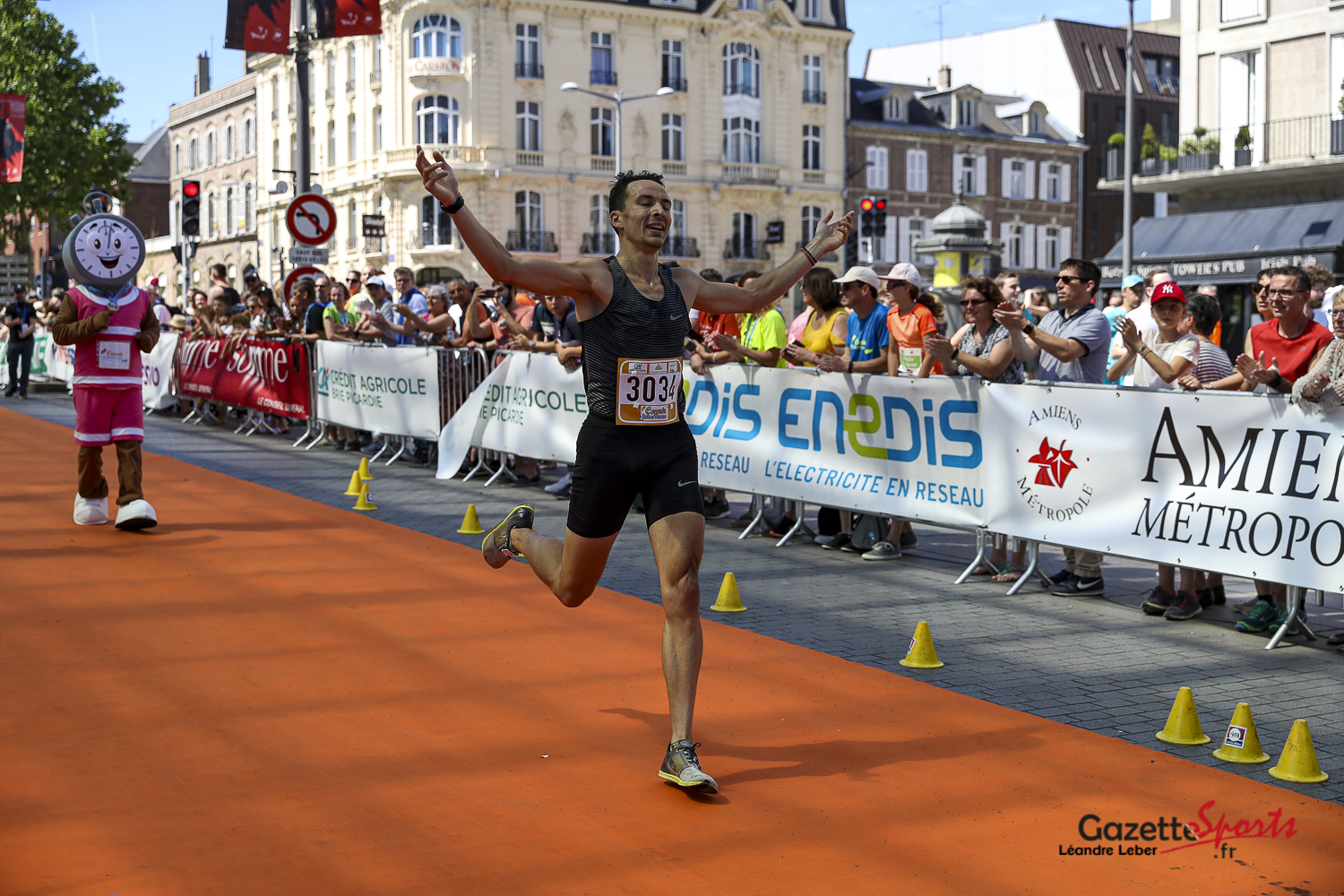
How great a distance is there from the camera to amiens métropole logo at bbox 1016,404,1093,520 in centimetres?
889

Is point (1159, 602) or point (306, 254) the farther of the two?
point (306, 254)

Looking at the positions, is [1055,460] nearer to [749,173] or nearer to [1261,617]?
[1261,617]

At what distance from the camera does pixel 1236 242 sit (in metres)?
35.7

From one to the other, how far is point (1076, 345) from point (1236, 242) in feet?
95.5

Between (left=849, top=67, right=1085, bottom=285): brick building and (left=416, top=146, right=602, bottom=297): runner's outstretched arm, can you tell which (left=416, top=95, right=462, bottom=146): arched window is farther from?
(left=416, top=146, right=602, bottom=297): runner's outstretched arm

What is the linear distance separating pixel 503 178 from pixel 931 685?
5275 cm

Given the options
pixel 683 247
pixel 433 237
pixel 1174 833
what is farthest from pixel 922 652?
pixel 683 247

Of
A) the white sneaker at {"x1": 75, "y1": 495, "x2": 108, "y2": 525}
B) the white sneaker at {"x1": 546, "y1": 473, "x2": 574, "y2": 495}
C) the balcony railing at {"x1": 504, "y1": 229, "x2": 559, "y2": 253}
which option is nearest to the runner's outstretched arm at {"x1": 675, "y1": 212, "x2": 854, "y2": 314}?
the white sneaker at {"x1": 75, "y1": 495, "x2": 108, "y2": 525}

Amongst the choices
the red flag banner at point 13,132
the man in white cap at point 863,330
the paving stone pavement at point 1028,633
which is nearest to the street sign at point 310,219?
the paving stone pavement at point 1028,633

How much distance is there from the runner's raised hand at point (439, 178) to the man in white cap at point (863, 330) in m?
5.75

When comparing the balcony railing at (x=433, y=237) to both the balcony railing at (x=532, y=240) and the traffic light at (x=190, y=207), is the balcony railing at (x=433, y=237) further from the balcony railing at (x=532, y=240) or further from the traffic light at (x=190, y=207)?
the traffic light at (x=190, y=207)

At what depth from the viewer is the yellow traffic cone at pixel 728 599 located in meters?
8.69

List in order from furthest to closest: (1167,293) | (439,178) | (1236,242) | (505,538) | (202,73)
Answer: (202,73) < (1236,242) < (1167,293) < (505,538) < (439,178)

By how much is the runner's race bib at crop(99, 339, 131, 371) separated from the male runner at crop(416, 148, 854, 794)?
252 inches
